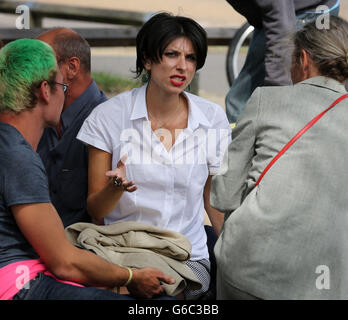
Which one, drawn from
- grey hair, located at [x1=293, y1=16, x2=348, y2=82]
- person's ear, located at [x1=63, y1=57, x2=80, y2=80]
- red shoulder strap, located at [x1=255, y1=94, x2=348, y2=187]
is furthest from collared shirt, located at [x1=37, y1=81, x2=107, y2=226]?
grey hair, located at [x1=293, y1=16, x2=348, y2=82]

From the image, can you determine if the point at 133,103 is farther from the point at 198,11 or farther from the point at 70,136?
the point at 198,11

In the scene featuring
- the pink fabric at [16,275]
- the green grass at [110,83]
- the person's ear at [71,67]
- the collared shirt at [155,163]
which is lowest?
the green grass at [110,83]

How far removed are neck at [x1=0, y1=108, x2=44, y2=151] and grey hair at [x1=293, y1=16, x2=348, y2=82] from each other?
979 mm

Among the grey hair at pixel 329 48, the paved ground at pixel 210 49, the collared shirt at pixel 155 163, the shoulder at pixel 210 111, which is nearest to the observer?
the grey hair at pixel 329 48

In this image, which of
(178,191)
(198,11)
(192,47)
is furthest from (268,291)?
(198,11)

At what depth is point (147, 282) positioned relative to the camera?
8.02 feet

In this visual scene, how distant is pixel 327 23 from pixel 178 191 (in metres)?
0.91

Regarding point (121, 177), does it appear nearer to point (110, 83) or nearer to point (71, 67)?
point (71, 67)

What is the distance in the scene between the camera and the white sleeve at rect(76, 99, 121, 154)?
282 cm

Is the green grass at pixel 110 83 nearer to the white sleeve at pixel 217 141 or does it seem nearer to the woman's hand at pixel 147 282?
the white sleeve at pixel 217 141

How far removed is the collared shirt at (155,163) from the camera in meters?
2.81

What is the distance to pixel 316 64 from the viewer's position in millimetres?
2385

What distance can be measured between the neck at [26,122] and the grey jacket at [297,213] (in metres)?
0.76

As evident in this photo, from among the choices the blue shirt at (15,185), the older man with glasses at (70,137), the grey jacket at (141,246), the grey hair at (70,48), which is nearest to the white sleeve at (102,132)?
the older man with glasses at (70,137)
